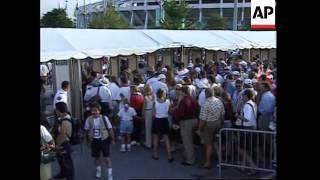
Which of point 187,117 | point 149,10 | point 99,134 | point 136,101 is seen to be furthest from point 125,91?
point 149,10

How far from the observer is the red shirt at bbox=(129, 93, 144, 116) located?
9.39 m

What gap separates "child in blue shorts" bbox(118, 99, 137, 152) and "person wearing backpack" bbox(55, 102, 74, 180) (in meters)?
2.06

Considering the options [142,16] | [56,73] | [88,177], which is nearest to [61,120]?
[88,177]

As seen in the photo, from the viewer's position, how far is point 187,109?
27.0 feet

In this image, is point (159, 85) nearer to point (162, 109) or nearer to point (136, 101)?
point (136, 101)

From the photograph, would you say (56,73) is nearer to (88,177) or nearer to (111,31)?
(111,31)

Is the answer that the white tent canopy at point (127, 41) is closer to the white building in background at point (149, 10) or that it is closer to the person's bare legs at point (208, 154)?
the person's bare legs at point (208, 154)

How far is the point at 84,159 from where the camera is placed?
873 cm

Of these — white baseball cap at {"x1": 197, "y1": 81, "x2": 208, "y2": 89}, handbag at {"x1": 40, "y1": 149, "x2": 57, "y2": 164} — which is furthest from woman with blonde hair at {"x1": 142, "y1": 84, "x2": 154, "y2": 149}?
handbag at {"x1": 40, "y1": 149, "x2": 57, "y2": 164}

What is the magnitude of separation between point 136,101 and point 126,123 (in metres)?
0.45

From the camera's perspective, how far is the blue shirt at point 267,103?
7.64 m

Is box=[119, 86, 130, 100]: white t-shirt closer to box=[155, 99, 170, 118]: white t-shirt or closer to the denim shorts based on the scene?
the denim shorts
